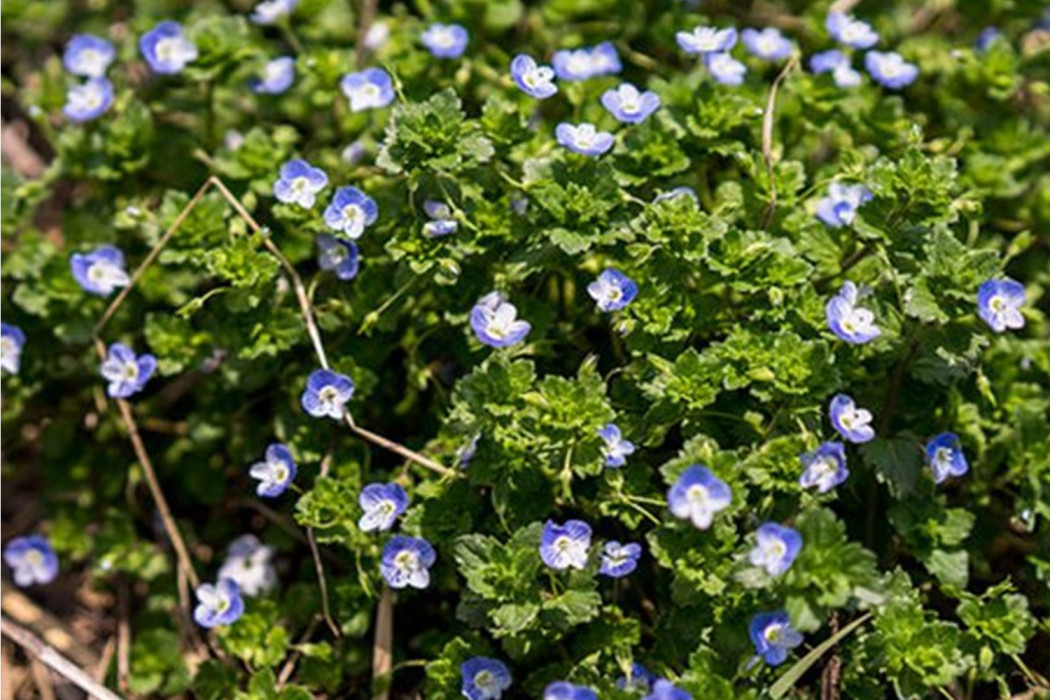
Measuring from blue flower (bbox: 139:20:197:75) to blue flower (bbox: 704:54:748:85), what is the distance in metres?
1.32

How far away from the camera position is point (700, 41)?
12.0ft

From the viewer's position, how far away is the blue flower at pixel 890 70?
12.8 ft

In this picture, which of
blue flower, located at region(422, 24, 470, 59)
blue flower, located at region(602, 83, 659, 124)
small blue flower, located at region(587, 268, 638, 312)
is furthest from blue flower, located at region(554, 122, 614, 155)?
blue flower, located at region(422, 24, 470, 59)

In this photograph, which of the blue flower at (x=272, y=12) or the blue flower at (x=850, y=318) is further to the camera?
the blue flower at (x=272, y=12)

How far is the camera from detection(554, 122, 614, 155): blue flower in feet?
10.6

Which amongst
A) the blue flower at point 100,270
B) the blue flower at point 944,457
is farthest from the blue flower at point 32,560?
the blue flower at point 944,457

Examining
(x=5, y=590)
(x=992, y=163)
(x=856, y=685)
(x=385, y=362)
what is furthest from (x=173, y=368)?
(x=992, y=163)

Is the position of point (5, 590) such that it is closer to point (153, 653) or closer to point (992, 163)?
point (153, 653)

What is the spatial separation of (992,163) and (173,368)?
Answer: 6.81 feet

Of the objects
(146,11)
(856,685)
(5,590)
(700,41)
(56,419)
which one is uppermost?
(700,41)

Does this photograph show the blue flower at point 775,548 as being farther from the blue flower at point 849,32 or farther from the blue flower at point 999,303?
the blue flower at point 849,32

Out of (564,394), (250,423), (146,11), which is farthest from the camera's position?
(146,11)

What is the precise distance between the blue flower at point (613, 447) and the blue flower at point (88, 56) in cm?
188

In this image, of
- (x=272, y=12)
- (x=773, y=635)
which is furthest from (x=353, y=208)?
(x=773, y=635)
